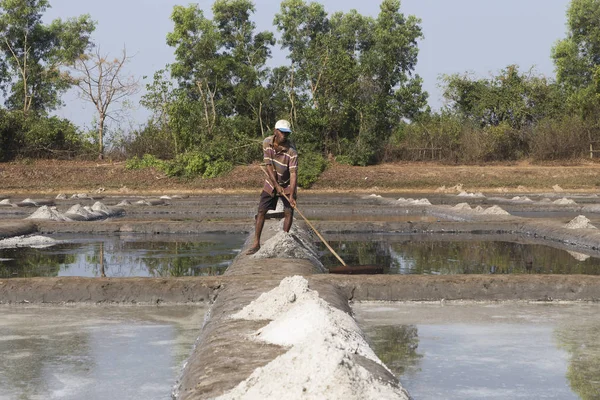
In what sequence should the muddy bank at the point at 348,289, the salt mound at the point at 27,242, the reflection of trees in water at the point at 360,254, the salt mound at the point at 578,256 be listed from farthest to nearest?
the salt mound at the point at 27,242 → the salt mound at the point at 578,256 → the reflection of trees in water at the point at 360,254 → the muddy bank at the point at 348,289

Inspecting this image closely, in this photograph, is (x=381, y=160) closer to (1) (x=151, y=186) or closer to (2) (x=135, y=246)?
(1) (x=151, y=186)

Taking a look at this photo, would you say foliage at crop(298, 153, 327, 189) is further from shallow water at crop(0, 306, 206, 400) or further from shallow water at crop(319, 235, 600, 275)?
shallow water at crop(0, 306, 206, 400)

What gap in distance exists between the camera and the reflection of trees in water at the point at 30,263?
21.5 ft

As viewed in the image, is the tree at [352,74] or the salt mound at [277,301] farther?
the tree at [352,74]

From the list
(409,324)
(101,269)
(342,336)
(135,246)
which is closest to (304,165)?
(135,246)

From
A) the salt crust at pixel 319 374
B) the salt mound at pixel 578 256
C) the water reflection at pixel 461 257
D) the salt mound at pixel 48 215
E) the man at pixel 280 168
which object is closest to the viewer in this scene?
the salt crust at pixel 319 374

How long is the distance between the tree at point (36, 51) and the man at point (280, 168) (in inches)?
835

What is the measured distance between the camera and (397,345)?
3863mm

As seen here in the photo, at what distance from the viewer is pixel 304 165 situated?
21.1m

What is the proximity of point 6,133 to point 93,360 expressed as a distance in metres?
21.5

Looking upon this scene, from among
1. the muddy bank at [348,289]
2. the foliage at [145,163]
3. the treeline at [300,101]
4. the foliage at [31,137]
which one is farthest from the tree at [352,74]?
the muddy bank at [348,289]

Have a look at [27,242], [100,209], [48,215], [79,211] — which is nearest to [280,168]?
[27,242]

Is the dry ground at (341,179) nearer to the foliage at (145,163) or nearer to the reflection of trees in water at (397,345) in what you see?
the foliage at (145,163)

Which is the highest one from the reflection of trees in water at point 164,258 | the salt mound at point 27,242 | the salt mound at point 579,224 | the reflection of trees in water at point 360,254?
the salt mound at point 579,224
